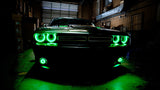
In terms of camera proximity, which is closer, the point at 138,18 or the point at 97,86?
the point at 97,86

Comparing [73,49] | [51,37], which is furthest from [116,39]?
[51,37]

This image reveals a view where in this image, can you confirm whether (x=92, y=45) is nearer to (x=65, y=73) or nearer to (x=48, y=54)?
(x=48, y=54)

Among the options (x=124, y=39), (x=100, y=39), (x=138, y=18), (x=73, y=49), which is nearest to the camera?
(x=73, y=49)

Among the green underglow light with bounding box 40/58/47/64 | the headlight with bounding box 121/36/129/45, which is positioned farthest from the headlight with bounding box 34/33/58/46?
the headlight with bounding box 121/36/129/45

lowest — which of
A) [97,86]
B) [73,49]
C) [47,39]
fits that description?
[97,86]

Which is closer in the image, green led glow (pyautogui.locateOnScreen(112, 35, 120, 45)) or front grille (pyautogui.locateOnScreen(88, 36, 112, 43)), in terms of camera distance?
front grille (pyautogui.locateOnScreen(88, 36, 112, 43))

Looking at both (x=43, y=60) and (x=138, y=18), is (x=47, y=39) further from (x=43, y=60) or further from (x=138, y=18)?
(x=138, y=18)

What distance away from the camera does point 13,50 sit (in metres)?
3.97

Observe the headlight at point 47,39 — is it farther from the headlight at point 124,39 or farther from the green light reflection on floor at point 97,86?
the headlight at point 124,39

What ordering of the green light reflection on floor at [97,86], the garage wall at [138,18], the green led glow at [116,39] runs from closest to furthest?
the green light reflection on floor at [97,86] < the green led glow at [116,39] < the garage wall at [138,18]

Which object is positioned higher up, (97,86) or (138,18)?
(138,18)

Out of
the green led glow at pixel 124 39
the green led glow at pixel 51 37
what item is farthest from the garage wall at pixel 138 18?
the green led glow at pixel 51 37

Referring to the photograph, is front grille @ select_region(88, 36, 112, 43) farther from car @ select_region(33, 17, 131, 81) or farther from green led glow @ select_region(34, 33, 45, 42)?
green led glow @ select_region(34, 33, 45, 42)

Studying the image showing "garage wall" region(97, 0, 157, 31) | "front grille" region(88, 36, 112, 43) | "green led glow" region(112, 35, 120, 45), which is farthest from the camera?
"garage wall" region(97, 0, 157, 31)
